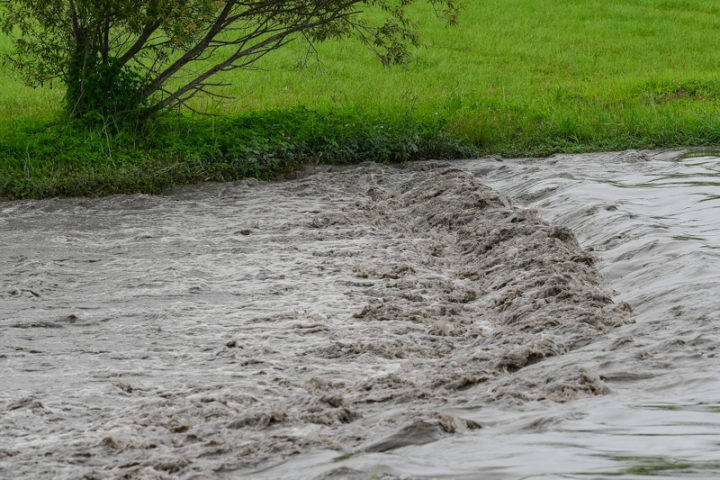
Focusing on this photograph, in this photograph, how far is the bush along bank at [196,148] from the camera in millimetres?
10289

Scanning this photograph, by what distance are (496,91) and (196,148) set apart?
6.31m

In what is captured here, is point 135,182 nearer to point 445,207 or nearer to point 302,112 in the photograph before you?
point 302,112

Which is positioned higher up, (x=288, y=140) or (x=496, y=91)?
(x=496, y=91)

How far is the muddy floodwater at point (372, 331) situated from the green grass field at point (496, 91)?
5.09ft

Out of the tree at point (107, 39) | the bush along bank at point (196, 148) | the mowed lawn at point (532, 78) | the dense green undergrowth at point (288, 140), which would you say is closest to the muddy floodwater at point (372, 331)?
the bush along bank at point (196, 148)

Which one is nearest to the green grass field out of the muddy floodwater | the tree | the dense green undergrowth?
the dense green undergrowth

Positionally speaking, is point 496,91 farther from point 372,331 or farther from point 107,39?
point 372,331

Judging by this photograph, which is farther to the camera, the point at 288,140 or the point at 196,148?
the point at 288,140

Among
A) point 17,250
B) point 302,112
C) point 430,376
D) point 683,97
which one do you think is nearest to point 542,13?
point 683,97

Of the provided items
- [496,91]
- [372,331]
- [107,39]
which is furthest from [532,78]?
[372,331]

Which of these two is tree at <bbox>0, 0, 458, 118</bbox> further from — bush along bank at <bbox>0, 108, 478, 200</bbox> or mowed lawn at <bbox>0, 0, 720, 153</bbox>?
mowed lawn at <bbox>0, 0, 720, 153</bbox>

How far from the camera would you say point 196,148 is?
11.1m

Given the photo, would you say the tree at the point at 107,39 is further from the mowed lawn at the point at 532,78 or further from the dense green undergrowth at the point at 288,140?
the mowed lawn at the point at 532,78

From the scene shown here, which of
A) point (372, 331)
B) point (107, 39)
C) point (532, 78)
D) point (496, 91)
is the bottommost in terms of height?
point (372, 331)
